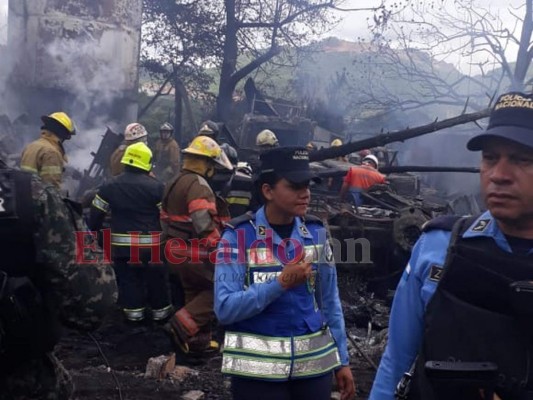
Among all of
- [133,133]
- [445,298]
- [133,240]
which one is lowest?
[133,240]

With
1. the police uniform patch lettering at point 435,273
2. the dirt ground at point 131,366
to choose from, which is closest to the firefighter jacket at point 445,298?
the police uniform patch lettering at point 435,273

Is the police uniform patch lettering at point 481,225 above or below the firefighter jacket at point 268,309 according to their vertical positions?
above

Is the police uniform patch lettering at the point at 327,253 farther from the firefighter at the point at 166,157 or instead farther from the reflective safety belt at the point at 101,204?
the firefighter at the point at 166,157

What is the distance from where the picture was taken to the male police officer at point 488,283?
1699 mm

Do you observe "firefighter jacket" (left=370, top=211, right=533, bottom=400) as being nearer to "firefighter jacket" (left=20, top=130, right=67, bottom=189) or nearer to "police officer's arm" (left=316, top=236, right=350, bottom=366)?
"police officer's arm" (left=316, top=236, right=350, bottom=366)

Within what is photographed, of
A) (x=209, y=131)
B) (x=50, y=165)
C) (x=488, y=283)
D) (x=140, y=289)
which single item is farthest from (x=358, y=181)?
(x=488, y=283)

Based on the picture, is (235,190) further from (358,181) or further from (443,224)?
(443,224)

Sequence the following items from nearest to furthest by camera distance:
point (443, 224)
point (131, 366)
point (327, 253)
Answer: point (443, 224) < point (327, 253) < point (131, 366)

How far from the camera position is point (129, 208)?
6.40 m

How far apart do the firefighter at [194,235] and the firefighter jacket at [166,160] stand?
19.5 ft

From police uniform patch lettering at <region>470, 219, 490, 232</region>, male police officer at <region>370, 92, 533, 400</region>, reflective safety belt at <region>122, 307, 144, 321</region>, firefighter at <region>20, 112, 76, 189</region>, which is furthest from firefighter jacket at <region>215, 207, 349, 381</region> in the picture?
firefighter at <region>20, 112, 76, 189</region>

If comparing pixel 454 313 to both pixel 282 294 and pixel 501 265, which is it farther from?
pixel 282 294

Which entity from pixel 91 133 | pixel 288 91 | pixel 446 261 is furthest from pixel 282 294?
pixel 288 91

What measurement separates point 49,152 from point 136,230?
1489mm
